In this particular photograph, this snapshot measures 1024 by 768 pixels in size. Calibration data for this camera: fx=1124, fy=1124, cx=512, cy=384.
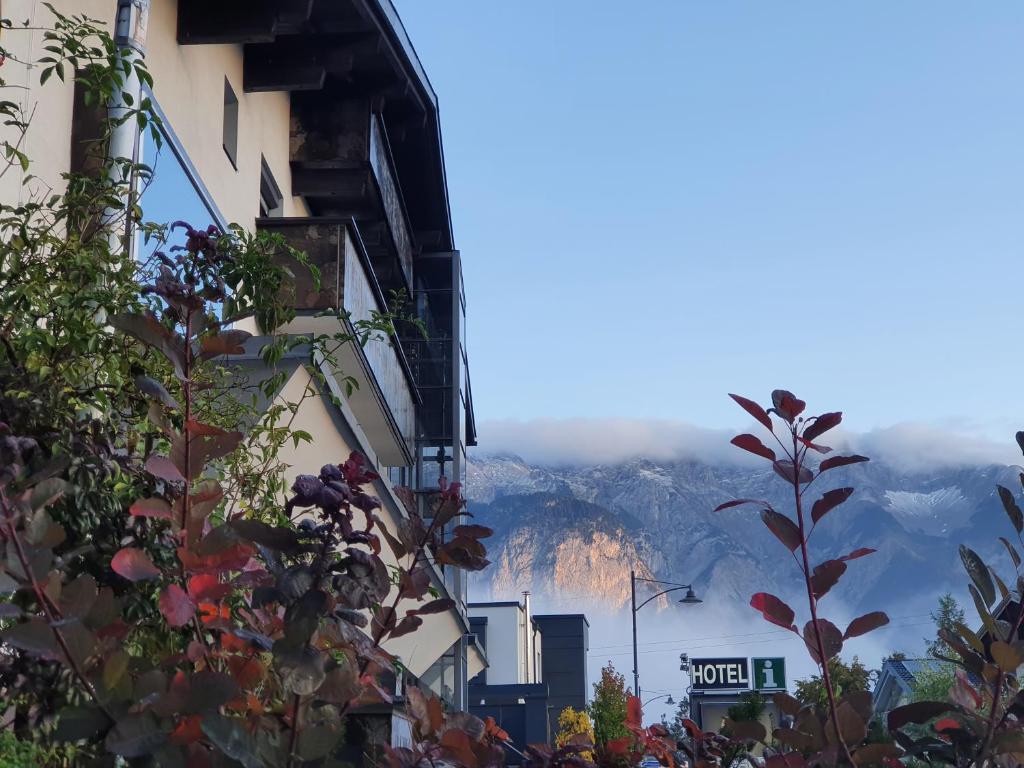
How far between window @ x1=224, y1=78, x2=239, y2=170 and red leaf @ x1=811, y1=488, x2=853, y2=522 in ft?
38.6

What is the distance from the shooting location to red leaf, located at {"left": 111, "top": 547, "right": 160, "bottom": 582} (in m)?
1.77

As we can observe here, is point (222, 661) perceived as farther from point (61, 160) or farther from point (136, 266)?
point (61, 160)

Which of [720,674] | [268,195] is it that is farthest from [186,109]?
[720,674]

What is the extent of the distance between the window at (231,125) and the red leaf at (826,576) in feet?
38.8

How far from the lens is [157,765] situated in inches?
64.7

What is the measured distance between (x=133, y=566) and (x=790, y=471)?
3.96 feet

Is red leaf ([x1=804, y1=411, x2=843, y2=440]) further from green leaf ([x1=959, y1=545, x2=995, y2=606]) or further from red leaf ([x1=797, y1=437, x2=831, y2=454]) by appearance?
green leaf ([x1=959, y1=545, x2=995, y2=606])

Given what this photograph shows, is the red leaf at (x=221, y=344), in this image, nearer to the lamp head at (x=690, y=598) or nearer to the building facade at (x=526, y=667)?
the lamp head at (x=690, y=598)

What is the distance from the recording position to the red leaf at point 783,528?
2.09 metres

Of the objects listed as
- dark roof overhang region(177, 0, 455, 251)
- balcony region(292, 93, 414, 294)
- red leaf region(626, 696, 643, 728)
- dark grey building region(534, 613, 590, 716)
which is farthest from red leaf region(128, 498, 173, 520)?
dark grey building region(534, 613, 590, 716)

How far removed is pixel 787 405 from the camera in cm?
210

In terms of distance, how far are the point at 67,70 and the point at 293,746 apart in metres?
7.59

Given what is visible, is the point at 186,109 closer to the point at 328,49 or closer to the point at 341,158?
the point at 328,49

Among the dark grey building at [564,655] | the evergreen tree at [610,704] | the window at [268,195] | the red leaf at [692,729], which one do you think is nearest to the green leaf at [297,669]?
the red leaf at [692,729]
